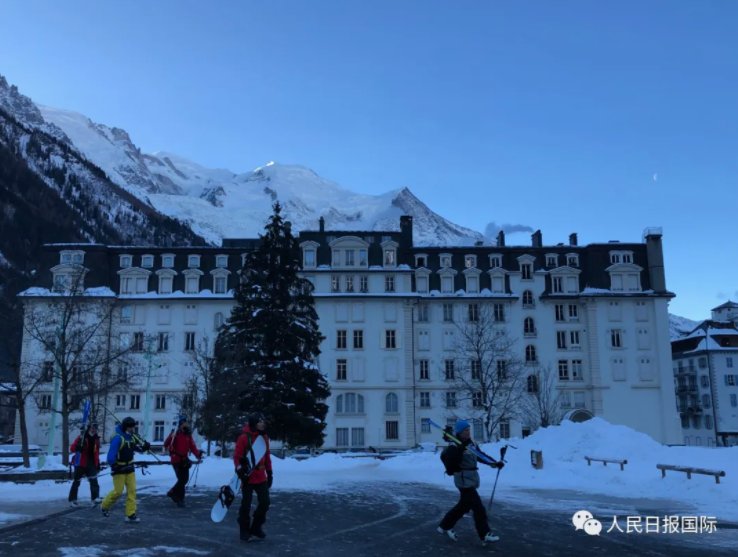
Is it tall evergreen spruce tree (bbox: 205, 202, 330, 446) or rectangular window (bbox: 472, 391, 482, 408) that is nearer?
tall evergreen spruce tree (bbox: 205, 202, 330, 446)

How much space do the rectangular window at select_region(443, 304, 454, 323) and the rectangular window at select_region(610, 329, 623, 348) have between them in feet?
46.3

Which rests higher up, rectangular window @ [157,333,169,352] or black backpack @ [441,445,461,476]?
rectangular window @ [157,333,169,352]

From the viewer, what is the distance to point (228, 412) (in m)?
36.4

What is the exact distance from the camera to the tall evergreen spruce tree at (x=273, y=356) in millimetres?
36562

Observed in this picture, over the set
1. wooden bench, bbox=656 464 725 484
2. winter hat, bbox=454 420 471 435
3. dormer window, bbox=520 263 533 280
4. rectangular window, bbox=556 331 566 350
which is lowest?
wooden bench, bbox=656 464 725 484

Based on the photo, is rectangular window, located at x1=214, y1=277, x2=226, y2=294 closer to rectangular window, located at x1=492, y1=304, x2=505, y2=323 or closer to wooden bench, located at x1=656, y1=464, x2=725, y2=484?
rectangular window, located at x1=492, y1=304, x2=505, y2=323

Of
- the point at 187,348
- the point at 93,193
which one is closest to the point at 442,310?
the point at 187,348

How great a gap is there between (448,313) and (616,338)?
588 inches

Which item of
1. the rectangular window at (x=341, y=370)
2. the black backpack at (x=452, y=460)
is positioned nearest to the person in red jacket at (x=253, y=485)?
the black backpack at (x=452, y=460)

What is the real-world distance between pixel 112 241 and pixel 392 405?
4888 inches

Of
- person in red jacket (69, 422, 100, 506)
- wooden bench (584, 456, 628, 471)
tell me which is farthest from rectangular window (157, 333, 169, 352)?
person in red jacket (69, 422, 100, 506)

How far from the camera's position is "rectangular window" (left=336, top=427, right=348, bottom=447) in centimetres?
5747

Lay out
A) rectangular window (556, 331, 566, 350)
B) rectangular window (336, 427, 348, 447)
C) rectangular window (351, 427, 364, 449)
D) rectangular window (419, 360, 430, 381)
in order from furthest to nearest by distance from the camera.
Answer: rectangular window (556, 331, 566, 350) < rectangular window (419, 360, 430, 381) < rectangular window (351, 427, 364, 449) < rectangular window (336, 427, 348, 447)

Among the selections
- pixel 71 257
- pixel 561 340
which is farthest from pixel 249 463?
pixel 71 257
